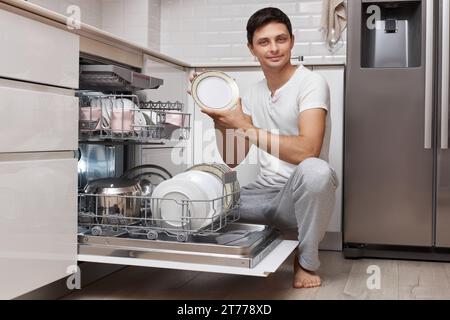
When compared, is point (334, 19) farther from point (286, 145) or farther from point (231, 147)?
point (286, 145)

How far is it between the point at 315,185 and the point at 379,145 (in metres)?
0.76

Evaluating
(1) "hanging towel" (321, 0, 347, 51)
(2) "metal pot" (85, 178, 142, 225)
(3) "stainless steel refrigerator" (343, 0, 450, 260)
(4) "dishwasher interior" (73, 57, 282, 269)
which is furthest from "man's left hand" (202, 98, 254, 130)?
(1) "hanging towel" (321, 0, 347, 51)

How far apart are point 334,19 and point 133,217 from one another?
1.72 metres

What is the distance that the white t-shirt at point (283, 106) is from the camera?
2.11 meters

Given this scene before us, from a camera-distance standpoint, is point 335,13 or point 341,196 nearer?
point 341,196

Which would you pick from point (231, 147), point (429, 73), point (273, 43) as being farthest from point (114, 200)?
point (429, 73)

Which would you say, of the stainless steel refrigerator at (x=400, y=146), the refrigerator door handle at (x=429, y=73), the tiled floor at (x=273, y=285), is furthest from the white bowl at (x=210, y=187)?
the refrigerator door handle at (x=429, y=73)

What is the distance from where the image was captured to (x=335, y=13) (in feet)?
10.1

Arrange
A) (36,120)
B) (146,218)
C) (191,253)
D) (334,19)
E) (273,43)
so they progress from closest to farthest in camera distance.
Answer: (36,120) < (191,253) < (146,218) < (273,43) < (334,19)

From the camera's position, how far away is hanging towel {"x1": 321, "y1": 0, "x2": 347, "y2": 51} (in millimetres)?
3062

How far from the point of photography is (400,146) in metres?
2.55

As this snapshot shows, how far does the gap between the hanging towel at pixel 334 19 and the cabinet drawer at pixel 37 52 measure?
1.71 meters
